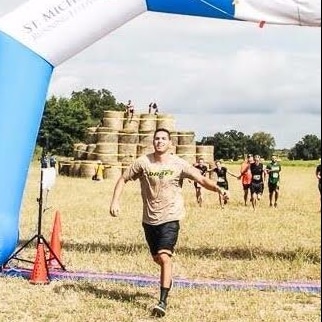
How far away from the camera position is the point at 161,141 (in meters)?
6.38

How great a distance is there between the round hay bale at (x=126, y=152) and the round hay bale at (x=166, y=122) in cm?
229

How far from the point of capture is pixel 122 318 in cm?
585

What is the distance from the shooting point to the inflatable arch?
7.45m

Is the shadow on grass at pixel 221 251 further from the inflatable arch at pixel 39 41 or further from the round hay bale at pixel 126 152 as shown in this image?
the round hay bale at pixel 126 152

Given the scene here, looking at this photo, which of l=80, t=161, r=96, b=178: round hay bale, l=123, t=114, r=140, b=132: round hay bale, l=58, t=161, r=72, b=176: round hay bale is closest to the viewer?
l=80, t=161, r=96, b=178: round hay bale

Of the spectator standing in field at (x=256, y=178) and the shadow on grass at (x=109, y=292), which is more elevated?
the spectator standing in field at (x=256, y=178)

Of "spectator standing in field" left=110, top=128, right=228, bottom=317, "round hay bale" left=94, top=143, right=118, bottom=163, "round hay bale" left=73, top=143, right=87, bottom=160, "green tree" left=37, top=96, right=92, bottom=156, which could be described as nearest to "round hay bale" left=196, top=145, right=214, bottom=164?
"round hay bale" left=94, top=143, right=118, bottom=163

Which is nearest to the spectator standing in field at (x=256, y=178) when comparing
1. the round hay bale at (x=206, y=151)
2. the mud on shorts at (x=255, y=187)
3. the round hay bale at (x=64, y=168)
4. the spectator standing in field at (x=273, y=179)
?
the mud on shorts at (x=255, y=187)

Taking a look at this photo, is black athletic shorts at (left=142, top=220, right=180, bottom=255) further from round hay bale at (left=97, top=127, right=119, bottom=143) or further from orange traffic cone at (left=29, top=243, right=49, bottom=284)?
round hay bale at (left=97, top=127, right=119, bottom=143)

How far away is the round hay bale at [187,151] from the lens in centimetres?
3631

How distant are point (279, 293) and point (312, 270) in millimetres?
1259

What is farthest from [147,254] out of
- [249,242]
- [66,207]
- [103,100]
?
[103,100]

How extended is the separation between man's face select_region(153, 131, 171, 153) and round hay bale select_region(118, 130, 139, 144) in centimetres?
3118

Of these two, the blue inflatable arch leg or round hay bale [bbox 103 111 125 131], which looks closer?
the blue inflatable arch leg
